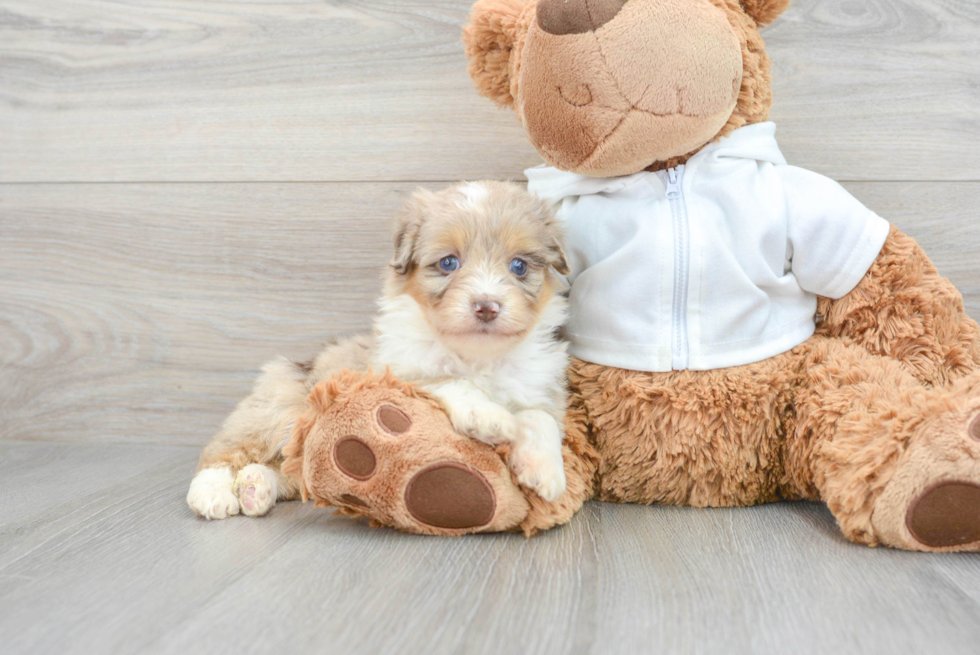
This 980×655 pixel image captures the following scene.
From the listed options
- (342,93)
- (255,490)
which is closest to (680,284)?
(255,490)

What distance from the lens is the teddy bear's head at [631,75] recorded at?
58.0 inches

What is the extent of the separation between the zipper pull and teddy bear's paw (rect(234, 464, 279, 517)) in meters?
1.10

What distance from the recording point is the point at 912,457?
1.34m

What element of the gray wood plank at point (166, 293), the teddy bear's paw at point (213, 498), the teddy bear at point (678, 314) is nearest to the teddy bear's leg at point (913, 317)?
the teddy bear at point (678, 314)

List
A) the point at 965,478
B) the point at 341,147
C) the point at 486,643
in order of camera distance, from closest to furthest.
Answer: the point at 486,643 < the point at 965,478 < the point at 341,147

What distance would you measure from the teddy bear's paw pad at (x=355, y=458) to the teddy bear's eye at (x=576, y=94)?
0.79m

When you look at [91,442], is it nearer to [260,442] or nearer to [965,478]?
[260,442]

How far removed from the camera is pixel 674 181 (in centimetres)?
167

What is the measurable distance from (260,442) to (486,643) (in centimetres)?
99

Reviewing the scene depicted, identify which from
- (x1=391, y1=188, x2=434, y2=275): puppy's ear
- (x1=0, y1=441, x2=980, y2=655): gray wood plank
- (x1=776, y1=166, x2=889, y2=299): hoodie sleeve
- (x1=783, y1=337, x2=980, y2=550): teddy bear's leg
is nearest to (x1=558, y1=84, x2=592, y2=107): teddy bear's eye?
(x1=391, y1=188, x2=434, y2=275): puppy's ear

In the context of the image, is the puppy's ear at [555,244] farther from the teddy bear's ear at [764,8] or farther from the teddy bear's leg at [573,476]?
the teddy bear's ear at [764,8]

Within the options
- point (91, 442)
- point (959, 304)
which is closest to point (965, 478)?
point (959, 304)

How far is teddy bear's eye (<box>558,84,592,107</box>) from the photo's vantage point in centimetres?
150

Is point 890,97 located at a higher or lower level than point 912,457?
higher
